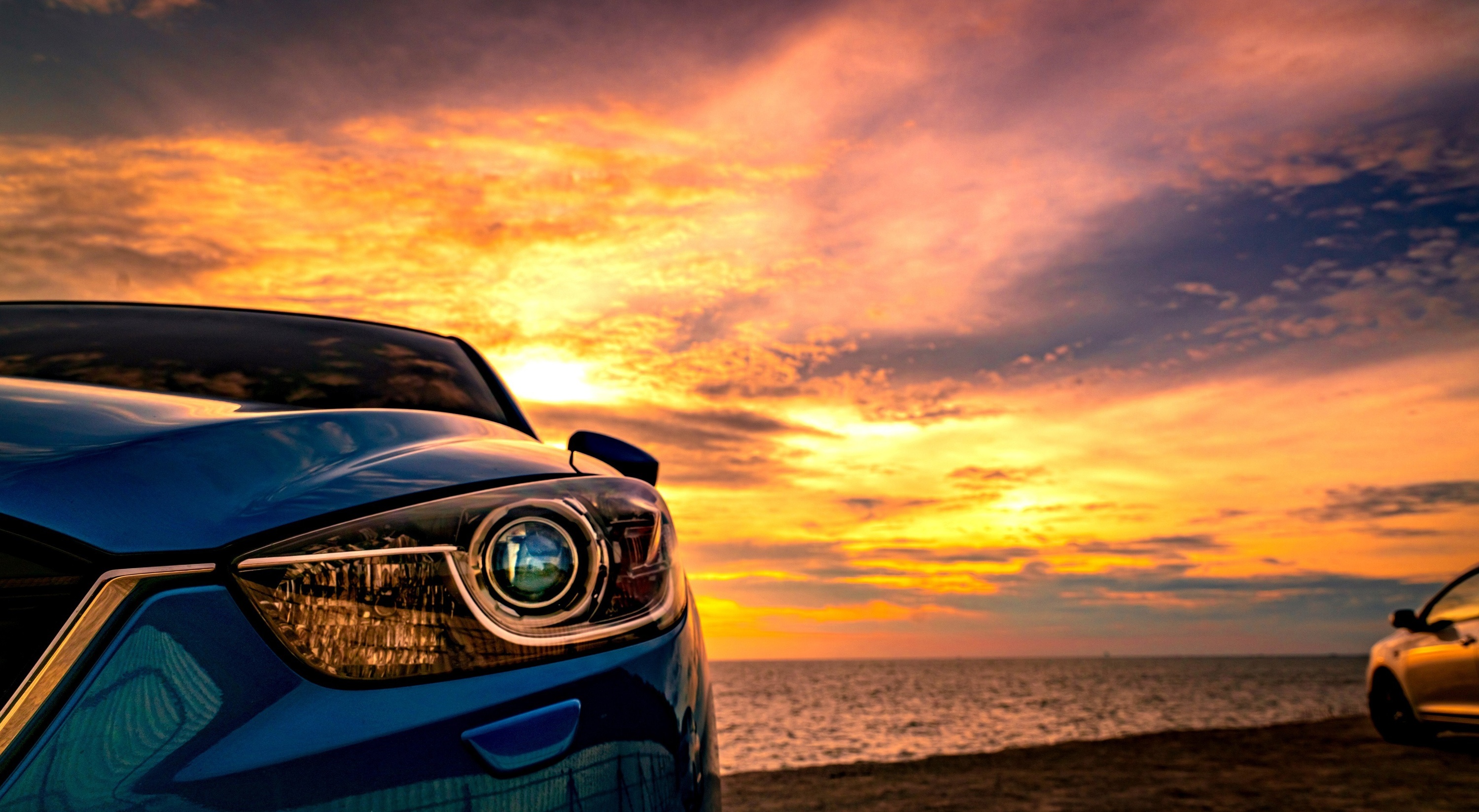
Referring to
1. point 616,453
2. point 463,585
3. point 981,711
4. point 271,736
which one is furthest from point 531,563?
point 981,711

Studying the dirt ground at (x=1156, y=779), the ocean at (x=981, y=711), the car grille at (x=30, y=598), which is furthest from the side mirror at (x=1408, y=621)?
the car grille at (x=30, y=598)

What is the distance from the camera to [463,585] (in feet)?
3.58

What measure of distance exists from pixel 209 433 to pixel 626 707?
662mm

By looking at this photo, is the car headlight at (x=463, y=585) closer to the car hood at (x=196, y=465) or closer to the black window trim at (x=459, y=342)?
the car hood at (x=196, y=465)

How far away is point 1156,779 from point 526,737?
8.96 meters

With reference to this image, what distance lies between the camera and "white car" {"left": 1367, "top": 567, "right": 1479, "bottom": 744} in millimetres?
8133

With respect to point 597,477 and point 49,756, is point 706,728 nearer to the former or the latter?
point 597,477

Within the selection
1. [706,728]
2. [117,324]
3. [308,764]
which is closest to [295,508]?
[308,764]

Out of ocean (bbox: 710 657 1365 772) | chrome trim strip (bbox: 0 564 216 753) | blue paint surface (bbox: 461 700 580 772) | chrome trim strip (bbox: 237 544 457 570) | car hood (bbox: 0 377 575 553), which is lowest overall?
ocean (bbox: 710 657 1365 772)

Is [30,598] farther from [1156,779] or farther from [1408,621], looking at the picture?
[1408,621]

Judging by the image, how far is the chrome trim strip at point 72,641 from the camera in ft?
2.83

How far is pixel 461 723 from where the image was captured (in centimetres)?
98

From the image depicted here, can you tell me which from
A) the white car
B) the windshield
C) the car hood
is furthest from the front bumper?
the white car

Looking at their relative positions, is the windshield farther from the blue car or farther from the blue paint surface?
the blue paint surface
